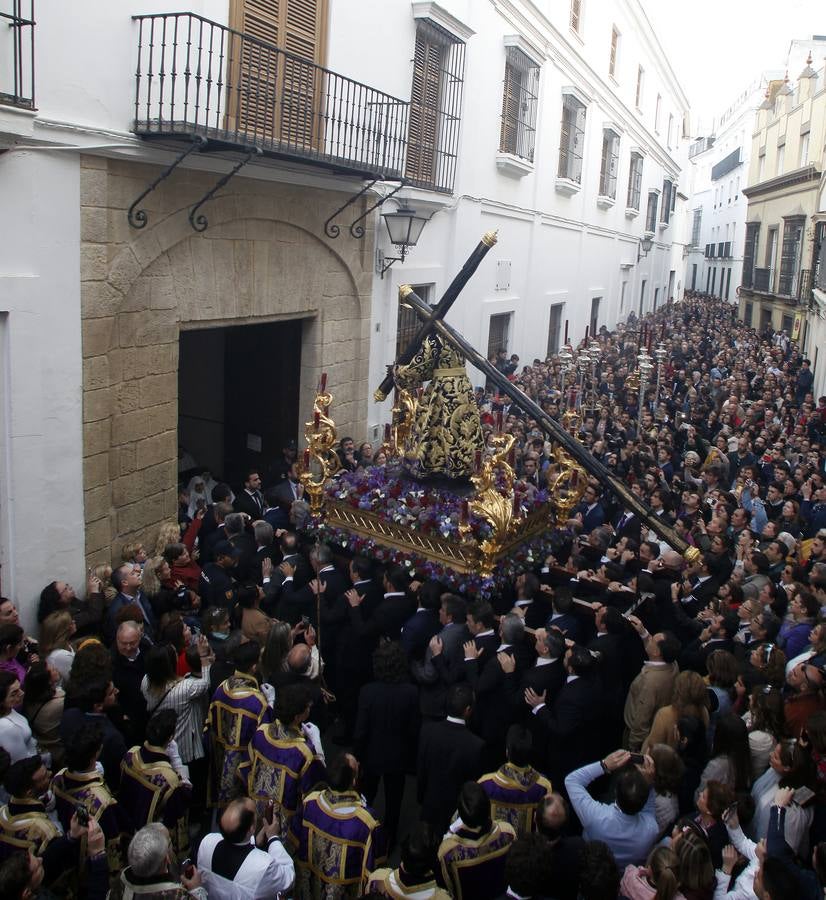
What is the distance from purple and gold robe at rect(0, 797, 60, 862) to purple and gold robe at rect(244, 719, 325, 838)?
0.94 metres

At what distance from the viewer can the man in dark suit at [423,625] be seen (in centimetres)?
553

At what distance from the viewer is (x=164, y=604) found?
231 inches

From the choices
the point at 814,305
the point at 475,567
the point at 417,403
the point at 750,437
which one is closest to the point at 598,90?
the point at 814,305

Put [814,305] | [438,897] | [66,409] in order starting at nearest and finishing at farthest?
[438,897] < [66,409] < [814,305]

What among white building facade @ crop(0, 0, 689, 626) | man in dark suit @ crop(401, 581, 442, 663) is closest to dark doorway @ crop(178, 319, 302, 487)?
white building facade @ crop(0, 0, 689, 626)

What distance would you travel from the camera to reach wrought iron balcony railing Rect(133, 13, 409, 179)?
6.61 meters

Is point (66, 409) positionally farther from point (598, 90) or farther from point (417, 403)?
point (598, 90)

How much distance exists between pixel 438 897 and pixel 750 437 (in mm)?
9056

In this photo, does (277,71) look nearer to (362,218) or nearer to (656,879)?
(362,218)

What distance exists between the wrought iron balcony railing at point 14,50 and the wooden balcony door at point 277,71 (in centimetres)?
175

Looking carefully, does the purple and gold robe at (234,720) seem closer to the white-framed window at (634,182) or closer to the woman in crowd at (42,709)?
the woman in crowd at (42,709)

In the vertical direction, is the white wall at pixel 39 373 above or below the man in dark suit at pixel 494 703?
above

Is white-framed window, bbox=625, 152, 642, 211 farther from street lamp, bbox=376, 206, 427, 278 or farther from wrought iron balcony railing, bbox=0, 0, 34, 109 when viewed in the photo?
wrought iron balcony railing, bbox=0, 0, 34, 109

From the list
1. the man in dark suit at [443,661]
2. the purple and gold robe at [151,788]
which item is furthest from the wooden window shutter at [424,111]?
the purple and gold robe at [151,788]
